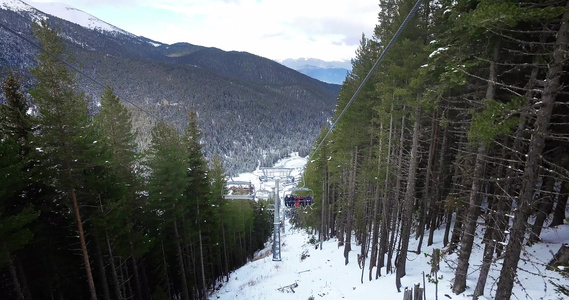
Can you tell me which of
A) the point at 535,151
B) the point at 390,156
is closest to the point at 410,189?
the point at 390,156

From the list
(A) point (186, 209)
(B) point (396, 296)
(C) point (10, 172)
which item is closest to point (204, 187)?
(A) point (186, 209)

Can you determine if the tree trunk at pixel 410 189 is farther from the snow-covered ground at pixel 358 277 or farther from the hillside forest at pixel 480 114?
the snow-covered ground at pixel 358 277

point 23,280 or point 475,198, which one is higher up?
point 475,198

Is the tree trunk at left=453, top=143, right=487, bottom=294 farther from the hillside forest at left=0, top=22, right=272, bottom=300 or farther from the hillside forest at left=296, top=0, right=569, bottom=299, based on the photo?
the hillside forest at left=0, top=22, right=272, bottom=300

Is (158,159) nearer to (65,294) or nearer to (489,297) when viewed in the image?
(65,294)

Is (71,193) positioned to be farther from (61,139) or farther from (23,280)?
(23,280)

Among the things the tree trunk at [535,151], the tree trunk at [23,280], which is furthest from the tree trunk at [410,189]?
the tree trunk at [23,280]
